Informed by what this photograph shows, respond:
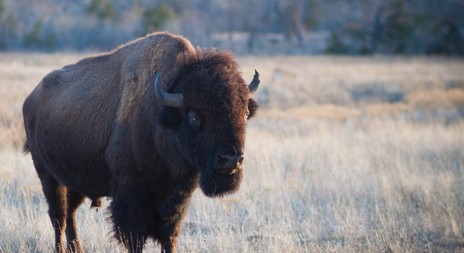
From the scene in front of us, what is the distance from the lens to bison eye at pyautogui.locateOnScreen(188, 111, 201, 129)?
6.02m

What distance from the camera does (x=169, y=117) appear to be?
612cm

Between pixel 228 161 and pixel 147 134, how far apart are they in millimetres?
1183

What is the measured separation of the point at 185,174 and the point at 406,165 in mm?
7628

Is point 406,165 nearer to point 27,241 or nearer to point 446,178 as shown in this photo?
point 446,178

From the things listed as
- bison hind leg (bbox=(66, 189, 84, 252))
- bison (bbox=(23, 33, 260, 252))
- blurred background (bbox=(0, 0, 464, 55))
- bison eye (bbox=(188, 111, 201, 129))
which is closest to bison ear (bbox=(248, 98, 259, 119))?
bison (bbox=(23, 33, 260, 252))

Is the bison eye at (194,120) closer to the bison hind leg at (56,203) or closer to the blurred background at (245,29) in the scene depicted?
the bison hind leg at (56,203)

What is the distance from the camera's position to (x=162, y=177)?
6.48m

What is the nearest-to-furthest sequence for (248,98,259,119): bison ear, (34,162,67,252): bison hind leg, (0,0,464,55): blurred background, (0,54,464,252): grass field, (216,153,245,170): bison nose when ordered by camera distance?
(216,153,245,170): bison nose
(248,98,259,119): bison ear
(34,162,67,252): bison hind leg
(0,54,464,252): grass field
(0,0,464,55): blurred background

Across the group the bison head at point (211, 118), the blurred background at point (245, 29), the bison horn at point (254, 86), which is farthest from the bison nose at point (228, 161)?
the blurred background at point (245, 29)

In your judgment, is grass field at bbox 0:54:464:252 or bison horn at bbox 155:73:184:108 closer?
bison horn at bbox 155:73:184:108

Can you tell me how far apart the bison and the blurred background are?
57727mm

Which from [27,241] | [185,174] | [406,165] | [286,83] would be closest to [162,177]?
[185,174]

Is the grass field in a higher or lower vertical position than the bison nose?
lower

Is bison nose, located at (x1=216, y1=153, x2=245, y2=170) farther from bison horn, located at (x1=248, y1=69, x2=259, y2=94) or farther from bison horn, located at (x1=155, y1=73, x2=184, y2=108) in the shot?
bison horn, located at (x1=248, y1=69, x2=259, y2=94)
